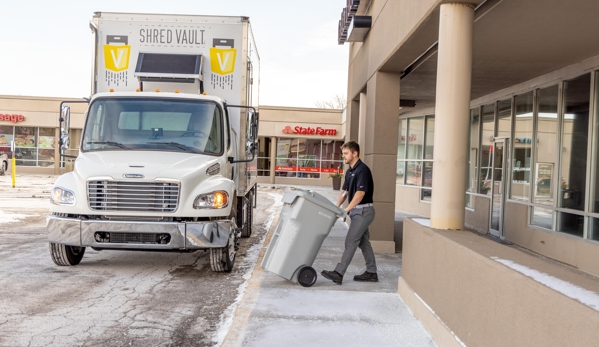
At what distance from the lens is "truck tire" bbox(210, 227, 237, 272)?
27.4 feet

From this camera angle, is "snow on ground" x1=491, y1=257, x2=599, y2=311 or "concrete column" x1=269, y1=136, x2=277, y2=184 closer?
"snow on ground" x1=491, y1=257, x2=599, y2=311

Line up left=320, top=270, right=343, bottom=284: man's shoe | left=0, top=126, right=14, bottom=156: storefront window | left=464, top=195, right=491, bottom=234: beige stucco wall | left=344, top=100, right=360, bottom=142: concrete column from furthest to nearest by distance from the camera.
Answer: left=0, top=126, right=14, bottom=156: storefront window, left=344, top=100, right=360, bottom=142: concrete column, left=464, top=195, right=491, bottom=234: beige stucco wall, left=320, top=270, right=343, bottom=284: man's shoe

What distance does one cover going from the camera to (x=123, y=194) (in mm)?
8016

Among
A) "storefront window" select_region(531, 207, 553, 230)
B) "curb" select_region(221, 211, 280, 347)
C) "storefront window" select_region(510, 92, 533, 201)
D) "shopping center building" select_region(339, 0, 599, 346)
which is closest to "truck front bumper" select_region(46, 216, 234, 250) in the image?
"curb" select_region(221, 211, 280, 347)

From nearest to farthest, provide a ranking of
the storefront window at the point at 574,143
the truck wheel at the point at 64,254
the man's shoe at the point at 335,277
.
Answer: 1. the man's shoe at the point at 335,277
2. the truck wheel at the point at 64,254
3. the storefront window at the point at 574,143

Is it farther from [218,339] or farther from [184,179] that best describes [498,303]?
[184,179]

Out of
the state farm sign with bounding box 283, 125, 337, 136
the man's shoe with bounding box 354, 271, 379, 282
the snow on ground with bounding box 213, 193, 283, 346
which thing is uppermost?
the state farm sign with bounding box 283, 125, 337, 136

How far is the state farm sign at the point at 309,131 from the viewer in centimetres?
4094

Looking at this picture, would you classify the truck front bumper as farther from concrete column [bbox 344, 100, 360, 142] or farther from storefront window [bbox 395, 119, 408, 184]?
storefront window [bbox 395, 119, 408, 184]

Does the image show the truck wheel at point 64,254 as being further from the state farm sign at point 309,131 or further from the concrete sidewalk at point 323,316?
the state farm sign at point 309,131

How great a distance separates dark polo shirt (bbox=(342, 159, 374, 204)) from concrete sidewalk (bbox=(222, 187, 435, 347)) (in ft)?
3.79

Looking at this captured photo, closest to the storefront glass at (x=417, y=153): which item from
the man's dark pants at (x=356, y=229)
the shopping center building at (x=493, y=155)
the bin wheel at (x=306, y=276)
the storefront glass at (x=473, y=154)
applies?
the shopping center building at (x=493, y=155)

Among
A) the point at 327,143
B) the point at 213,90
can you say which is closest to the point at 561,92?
the point at 213,90

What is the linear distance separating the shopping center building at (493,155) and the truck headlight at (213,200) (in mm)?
2569
